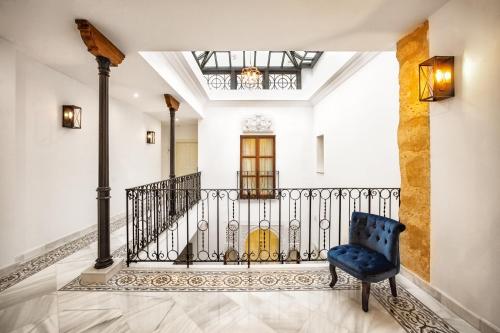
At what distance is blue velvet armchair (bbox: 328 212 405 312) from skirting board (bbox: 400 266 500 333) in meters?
0.40

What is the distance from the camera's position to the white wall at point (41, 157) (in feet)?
9.71

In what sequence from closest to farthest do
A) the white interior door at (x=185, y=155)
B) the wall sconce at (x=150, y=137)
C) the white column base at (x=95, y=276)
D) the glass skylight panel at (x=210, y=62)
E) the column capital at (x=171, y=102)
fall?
the white column base at (x=95, y=276) → the column capital at (x=171, y=102) → the wall sconce at (x=150, y=137) → the glass skylight panel at (x=210, y=62) → the white interior door at (x=185, y=155)

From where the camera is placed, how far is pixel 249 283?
8.86 feet

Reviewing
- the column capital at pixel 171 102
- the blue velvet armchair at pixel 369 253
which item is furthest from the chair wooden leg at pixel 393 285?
the column capital at pixel 171 102

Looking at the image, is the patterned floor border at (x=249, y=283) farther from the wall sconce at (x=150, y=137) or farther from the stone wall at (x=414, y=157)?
the wall sconce at (x=150, y=137)

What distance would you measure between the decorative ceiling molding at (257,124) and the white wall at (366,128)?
2197 millimetres

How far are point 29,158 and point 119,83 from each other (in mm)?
1845

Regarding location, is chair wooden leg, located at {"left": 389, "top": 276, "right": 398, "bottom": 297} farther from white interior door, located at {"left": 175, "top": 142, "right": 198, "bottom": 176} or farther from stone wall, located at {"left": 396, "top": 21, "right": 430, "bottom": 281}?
white interior door, located at {"left": 175, "top": 142, "right": 198, "bottom": 176}

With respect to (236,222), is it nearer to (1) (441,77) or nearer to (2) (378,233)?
(2) (378,233)

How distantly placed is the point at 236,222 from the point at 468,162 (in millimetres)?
4287

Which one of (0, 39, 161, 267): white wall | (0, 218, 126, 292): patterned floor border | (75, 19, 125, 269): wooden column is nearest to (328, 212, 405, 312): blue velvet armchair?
(75, 19, 125, 269): wooden column

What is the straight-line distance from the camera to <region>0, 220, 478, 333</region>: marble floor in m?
2.02

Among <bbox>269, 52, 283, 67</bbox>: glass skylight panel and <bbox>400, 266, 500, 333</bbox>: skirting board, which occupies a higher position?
<bbox>269, 52, 283, 67</bbox>: glass skylight panel

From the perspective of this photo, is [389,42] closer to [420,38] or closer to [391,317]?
[420,38]
